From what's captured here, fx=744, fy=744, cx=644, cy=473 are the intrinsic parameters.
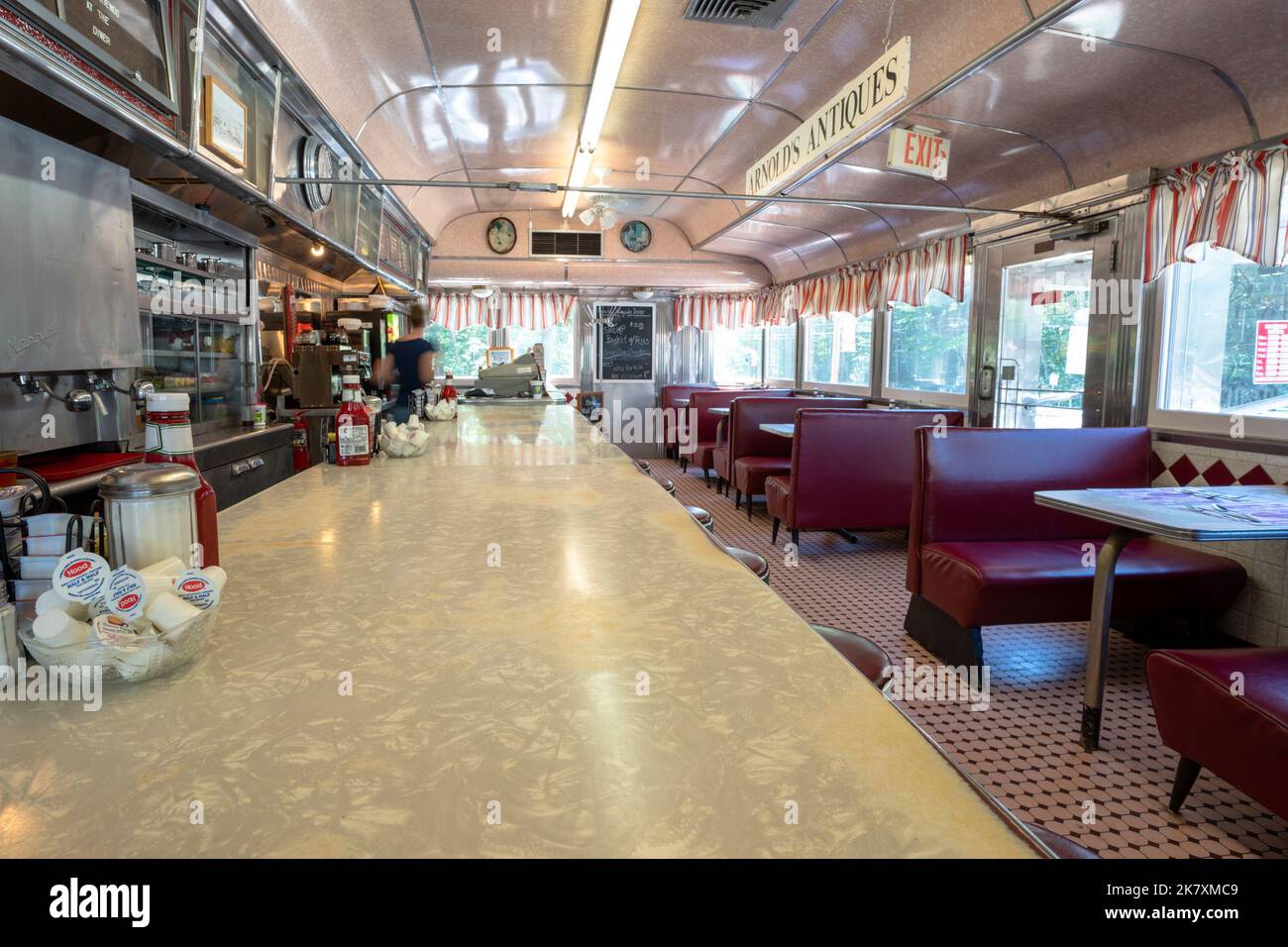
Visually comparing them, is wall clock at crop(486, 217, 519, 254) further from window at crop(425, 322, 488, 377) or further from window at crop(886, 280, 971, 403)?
window at crop(886, 280, 971, 403)

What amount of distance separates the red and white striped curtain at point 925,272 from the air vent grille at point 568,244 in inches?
177

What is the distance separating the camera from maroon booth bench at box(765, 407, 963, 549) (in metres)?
5.51

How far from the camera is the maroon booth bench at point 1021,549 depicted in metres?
3.36

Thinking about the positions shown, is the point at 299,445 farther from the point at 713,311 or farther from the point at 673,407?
the point at 713,311

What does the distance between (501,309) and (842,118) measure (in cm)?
785

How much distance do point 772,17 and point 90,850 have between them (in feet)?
14.9

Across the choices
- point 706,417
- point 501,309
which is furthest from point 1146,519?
point 501,309

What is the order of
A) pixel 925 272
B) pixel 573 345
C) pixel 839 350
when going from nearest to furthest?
1. pixel 925 272
2. pixel 839 350
3. pixel 573 345

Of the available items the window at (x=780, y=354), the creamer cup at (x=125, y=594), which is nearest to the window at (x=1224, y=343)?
the creamer cup at (x=125, y=594)

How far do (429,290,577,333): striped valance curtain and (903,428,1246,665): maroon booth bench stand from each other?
26.4ft

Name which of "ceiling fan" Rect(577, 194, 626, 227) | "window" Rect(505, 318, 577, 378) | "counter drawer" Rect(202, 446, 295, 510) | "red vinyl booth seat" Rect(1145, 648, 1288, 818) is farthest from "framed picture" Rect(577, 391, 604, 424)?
"red vinyl booth seat" Rect(1145, 648, 1288, 818)

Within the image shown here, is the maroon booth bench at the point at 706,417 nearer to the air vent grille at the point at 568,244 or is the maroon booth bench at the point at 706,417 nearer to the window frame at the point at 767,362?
the window frame at the point at 767,362

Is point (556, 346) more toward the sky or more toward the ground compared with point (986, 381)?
more toward the sky

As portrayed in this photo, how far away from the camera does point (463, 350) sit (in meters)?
11.2
